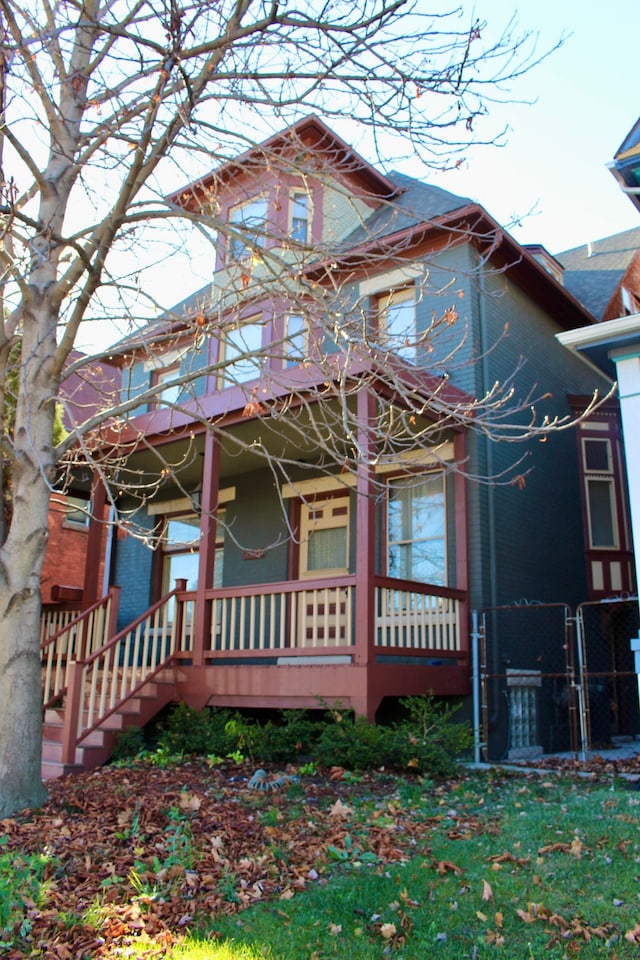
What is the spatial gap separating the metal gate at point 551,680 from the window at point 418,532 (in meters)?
1.23

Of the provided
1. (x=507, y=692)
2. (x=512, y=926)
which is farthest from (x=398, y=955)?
(x=507, y=692)

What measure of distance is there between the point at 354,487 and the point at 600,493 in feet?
21.0

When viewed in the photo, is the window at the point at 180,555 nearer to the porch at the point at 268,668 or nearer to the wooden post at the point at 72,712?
the porch at the point at 268,668

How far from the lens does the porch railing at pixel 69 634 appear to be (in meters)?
10.5

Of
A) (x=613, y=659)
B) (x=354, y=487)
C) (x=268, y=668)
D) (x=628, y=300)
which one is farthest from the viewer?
(x=613, y=659)

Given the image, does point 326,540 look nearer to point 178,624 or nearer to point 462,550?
point 462,550

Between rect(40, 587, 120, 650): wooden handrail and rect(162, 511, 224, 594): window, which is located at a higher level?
rect(162, 511, 224, 594): window

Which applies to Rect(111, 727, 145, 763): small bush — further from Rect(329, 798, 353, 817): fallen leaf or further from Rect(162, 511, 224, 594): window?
Rect(162, 511, 224, 594): window

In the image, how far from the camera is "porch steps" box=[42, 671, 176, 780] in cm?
882

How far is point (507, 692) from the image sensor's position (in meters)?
11.1

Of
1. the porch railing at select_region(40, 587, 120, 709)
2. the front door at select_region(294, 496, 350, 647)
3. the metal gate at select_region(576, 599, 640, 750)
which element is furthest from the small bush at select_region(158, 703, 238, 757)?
the metal gate at select_region(576, 599, 640, 750)

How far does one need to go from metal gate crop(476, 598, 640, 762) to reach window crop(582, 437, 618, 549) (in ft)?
3.76

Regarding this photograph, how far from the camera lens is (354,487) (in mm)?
8844

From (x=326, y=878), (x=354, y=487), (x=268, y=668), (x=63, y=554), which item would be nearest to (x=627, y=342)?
(x=354, y=487)
